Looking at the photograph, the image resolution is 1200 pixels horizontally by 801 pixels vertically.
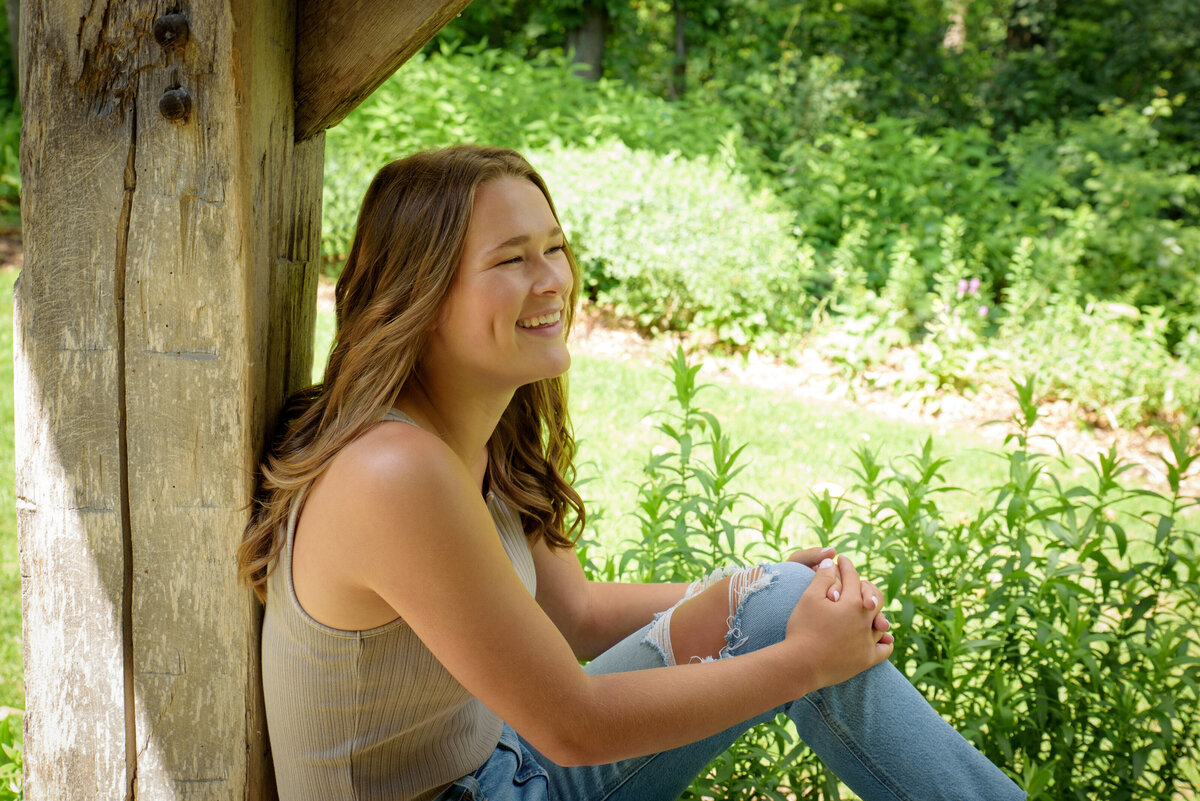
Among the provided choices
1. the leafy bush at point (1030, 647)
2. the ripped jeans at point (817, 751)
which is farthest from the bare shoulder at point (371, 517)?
the leafy bush at point (1030, 647)

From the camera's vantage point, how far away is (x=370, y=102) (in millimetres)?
8352

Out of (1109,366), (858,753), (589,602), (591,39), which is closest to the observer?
(858,753)

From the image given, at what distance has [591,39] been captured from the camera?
439 inches

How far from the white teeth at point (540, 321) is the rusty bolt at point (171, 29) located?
0.65m

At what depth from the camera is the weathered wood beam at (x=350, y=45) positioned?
1.47 m

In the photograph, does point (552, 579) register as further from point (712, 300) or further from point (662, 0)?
point (662, 0)

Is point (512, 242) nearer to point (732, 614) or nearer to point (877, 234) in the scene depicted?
point (732, 614)

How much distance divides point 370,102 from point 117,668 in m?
7.56

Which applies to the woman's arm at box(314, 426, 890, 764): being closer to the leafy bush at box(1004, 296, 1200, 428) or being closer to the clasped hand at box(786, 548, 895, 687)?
the clasped hand at box(786, 548, 895, 687)

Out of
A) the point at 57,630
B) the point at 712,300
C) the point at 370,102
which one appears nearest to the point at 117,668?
the point at 57,630

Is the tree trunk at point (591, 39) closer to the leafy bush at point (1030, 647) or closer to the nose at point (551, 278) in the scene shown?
the leafy bush at point (1030, 647)

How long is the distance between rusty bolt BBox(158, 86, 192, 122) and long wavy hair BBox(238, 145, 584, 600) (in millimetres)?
305

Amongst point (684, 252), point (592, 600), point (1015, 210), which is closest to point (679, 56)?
point (1015, 210)

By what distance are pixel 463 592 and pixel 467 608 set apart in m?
0.02
